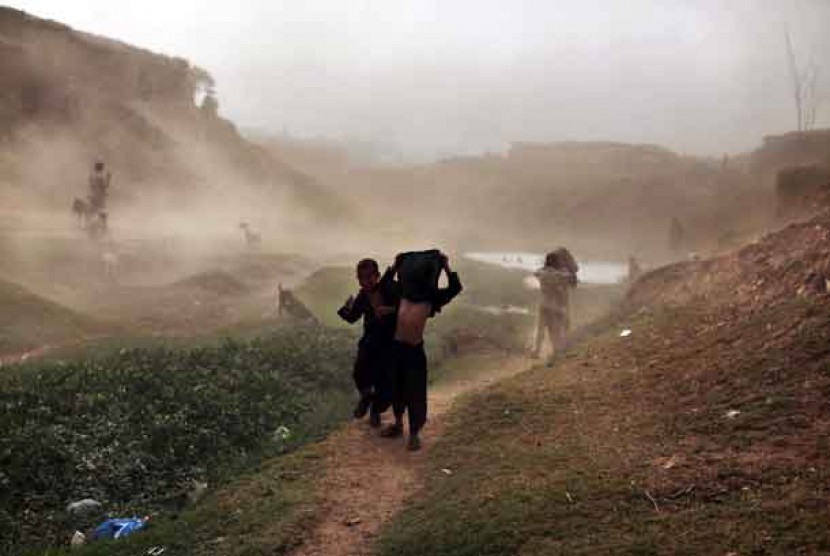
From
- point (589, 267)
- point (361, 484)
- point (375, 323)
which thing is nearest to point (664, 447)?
point (361, 484)

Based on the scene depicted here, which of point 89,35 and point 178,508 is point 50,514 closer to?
point 178,508

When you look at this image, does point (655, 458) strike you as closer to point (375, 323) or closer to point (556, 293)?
point (375, 323)

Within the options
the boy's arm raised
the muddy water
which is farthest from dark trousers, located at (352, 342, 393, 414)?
the muddy water

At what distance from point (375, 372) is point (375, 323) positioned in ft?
1.95

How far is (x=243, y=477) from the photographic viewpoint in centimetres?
733

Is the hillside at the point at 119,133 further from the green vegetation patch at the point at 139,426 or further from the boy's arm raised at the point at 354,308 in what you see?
the boy's arm raised at the point at 354,308

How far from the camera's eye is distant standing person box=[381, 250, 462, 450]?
745 centimetres

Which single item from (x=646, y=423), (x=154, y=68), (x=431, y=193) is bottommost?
(x=646, y=423)

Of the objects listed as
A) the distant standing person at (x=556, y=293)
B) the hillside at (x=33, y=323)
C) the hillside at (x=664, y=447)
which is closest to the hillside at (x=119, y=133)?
the hillside at (x=33, y=323)

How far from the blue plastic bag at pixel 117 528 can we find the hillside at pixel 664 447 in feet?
8.26

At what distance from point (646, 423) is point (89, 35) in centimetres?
6692

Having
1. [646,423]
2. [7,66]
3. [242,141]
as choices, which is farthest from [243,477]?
[242,141]

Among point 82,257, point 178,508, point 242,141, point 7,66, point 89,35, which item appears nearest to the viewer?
point 178,508

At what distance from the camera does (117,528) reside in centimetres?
671
